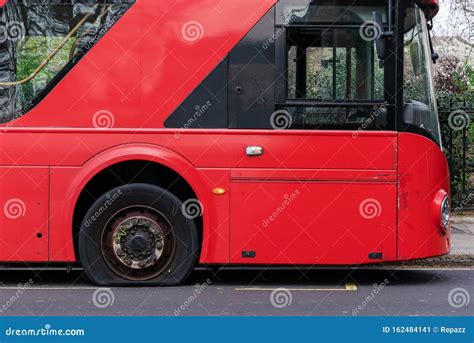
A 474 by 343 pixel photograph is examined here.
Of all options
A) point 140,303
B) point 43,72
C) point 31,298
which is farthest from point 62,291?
point 43,72

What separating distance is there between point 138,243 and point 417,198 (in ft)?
8.87

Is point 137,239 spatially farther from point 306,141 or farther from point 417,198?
point 417,198

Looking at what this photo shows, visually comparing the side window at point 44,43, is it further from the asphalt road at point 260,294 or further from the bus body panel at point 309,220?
the bus body panel at point 309,220

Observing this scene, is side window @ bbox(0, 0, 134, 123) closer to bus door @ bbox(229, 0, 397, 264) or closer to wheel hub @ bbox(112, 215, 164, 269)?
bus door @ bbox(229, 0, 397, 264)

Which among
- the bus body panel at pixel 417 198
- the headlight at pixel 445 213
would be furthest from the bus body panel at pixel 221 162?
the headlight at pixel 445 213

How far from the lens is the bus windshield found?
900 centimetres

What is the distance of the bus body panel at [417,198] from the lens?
29.2ft

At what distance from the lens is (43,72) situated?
8922 mm

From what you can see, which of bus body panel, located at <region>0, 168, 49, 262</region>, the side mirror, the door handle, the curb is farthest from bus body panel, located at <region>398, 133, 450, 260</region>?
bus body panel, located at <region>0, 168, 49, 262</region>

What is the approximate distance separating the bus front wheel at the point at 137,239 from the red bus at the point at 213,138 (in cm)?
1

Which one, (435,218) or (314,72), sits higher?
(314,72)

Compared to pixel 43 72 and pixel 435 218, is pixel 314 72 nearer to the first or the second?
pixel 435 218

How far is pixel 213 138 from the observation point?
8836 mm

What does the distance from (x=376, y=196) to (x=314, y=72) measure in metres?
1.32
